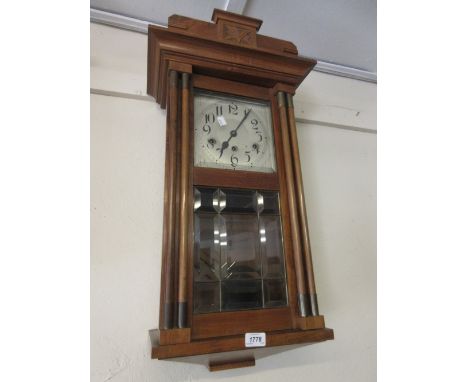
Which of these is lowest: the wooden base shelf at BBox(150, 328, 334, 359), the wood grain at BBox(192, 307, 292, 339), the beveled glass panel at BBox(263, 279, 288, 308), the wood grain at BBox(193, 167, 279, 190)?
the wooden base shelf at BBox(150, 328, 334, 359)

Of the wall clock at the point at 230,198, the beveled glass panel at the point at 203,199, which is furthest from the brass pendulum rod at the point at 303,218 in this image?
the beveled glass panel at the point at 203,199

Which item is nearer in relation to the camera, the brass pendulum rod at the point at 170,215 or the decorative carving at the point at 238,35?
the brass pendulum rod at the point at 170,215

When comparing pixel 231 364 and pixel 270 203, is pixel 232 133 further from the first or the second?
pixel 231 364

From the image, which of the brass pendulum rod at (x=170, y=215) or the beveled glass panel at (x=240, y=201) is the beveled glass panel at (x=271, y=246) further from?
the brass pendulum rod at (x=170, y=215)

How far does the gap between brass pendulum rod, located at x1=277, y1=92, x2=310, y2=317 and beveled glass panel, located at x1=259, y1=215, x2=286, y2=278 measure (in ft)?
0.11

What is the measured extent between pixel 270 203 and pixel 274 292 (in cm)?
22

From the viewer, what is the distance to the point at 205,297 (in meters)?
0.71

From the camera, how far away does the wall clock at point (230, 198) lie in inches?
27.2

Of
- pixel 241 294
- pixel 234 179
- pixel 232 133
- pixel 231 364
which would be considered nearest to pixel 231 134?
pixel 232 133

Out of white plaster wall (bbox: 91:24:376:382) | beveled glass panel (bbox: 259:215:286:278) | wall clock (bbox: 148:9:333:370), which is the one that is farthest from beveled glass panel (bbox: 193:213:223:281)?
white plaster wall (bbox: 91:24:376:382)

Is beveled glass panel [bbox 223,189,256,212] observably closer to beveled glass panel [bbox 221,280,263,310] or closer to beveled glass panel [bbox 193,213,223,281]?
beveled glass panel [bbox 193,213,223,281]

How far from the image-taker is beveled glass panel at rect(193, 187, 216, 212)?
0.75 metres

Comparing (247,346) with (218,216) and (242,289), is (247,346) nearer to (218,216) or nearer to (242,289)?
(242,289)
